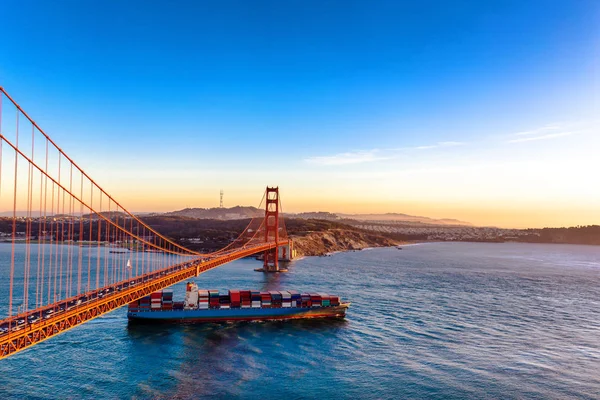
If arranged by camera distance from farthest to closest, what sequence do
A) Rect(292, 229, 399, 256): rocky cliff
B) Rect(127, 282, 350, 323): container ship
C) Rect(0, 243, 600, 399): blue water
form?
Rect(292, 229, 399, 256): rocky cliff
Rect(127, 282, 350, 323): container ship
Rect(0, 243, 600, 399): blue water

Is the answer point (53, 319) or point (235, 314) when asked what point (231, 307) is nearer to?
point (235, 314)

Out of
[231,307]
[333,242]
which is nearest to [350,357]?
[231,307]

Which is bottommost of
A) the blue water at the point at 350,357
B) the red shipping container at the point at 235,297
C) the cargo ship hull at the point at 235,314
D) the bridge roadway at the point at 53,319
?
the blue water at the point at 350,357

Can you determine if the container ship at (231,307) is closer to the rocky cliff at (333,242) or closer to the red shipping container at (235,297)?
the red shipping container at (235,297)

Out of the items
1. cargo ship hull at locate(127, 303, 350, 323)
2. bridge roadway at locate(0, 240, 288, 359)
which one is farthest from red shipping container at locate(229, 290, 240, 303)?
bridge roadway at locate(0, 240, 288, 359)

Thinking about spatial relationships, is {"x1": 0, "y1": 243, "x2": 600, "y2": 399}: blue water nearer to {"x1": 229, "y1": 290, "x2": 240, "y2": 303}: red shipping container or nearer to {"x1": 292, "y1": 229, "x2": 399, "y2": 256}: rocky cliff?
{"x1": 229, "y1": 290, "x2": 240, "y2": 303}: red shipping container

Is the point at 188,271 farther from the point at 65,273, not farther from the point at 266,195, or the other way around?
the point at 266,195

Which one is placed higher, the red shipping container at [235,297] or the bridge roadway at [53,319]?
the bridge roadway at [53,319]

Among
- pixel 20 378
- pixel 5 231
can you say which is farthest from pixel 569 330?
pixel 5 231

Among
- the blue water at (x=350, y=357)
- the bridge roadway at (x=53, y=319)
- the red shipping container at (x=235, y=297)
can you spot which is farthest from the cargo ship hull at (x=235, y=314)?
the bridge roadway at (x=53, y=319)
